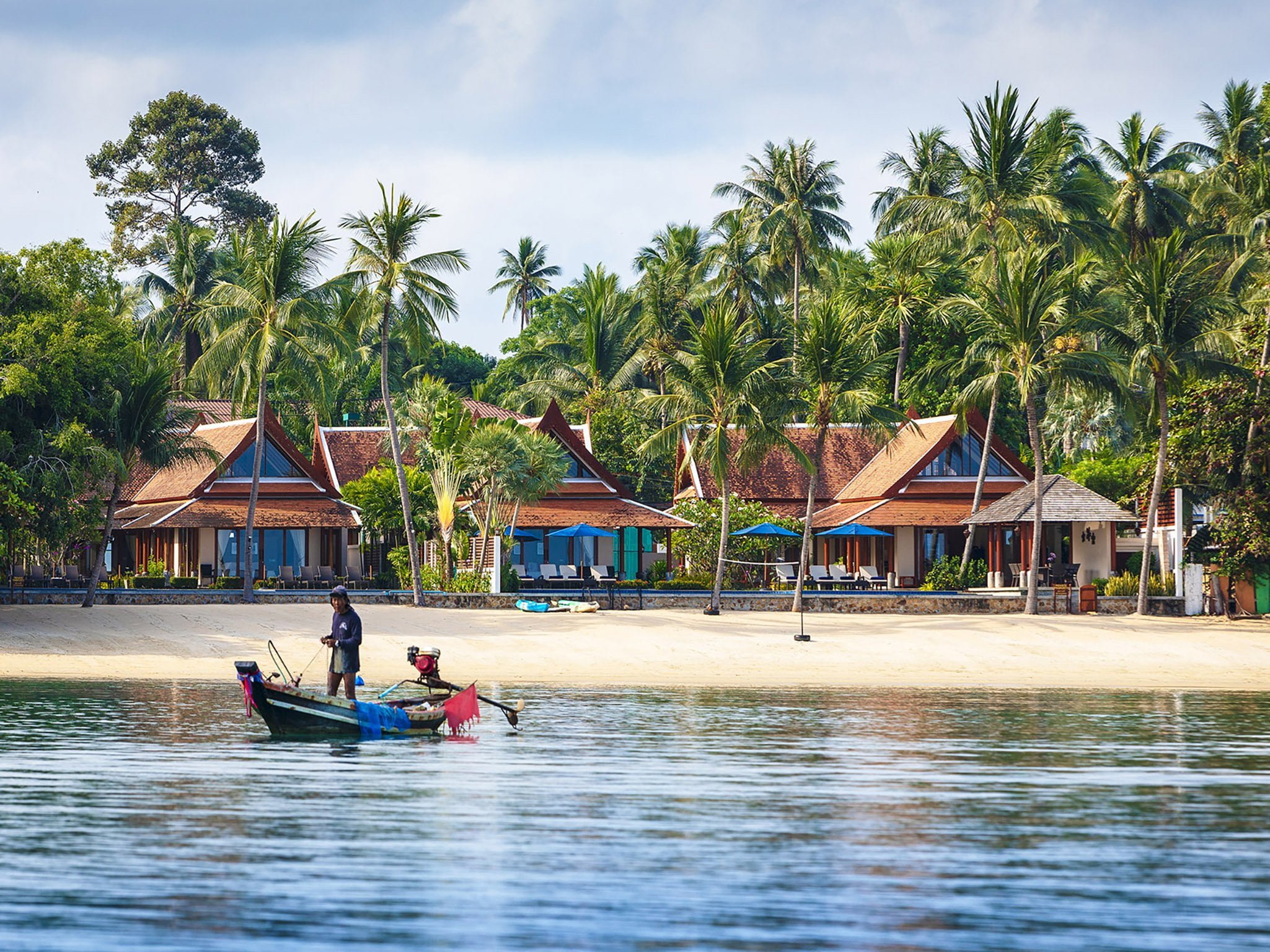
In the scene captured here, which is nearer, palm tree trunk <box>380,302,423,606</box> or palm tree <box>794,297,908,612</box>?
palm tree <box>794,297,908,612</box>

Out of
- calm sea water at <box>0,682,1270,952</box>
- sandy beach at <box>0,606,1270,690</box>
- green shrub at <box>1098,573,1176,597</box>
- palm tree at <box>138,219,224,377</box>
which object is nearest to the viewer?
calm sea water at <box>0,682,1270,952</box>

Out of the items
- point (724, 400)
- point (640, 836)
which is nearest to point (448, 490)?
point (724, 400)

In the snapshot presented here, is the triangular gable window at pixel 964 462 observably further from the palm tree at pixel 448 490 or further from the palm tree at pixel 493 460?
the palm tree at pixel 448 490

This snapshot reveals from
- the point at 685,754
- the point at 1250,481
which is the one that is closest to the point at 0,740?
the point at 685,754

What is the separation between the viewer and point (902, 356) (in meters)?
59.9

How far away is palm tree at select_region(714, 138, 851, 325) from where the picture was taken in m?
64.6

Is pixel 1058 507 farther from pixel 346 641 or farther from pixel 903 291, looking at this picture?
pixel 346 641

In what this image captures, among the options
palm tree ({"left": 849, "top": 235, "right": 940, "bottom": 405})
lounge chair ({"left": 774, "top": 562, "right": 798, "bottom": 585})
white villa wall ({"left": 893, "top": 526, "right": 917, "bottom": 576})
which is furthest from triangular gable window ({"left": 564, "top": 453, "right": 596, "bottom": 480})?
Answer: palm tree ({"left": 849, "top": 235, "right": 940, "bottom": 405})

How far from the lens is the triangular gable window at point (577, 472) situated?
51.6 m

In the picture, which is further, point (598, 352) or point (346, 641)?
point (598, 352)

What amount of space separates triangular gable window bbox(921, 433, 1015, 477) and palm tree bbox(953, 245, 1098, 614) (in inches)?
438

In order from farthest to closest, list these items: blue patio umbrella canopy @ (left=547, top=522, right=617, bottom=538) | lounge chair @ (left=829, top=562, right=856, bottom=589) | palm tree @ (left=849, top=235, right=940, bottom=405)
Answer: palm tree @ (left=849, top=235, right=940, bottom=405), lounge chair @ (left=829, top=562, right=856, bottom=589), blue patio umbrella canopy @ (left=547, top=522, right=617, bottom=538)

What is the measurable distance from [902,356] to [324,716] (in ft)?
142

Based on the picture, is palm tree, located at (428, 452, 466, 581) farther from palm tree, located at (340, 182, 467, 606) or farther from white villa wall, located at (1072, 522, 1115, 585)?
white villa wall, located at (1072, 522, 1115, 585)
